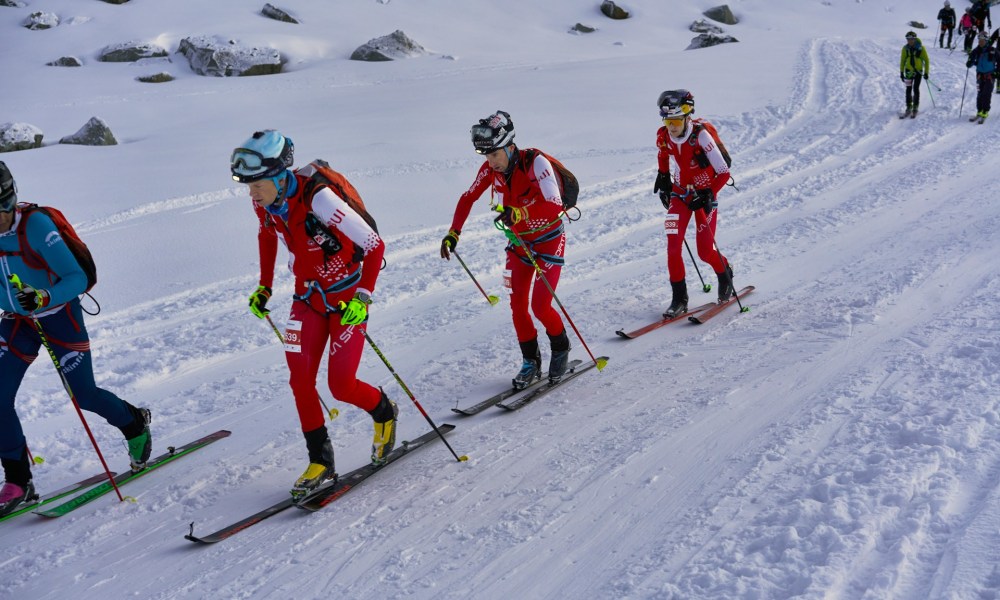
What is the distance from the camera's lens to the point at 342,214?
4.75 meters

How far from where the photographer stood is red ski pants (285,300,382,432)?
197 inches

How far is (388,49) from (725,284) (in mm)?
24343

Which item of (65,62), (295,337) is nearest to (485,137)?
(295,337)

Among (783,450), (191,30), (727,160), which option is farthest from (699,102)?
(191,30)

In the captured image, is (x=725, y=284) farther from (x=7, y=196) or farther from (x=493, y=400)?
(x=7, y=196)

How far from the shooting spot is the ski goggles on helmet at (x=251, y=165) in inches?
179

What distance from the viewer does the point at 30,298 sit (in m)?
4.78

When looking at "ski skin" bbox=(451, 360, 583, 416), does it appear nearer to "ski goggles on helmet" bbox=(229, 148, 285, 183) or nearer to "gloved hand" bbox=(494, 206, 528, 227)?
"gloved hand" bbox=(494, 206, 528, 227)

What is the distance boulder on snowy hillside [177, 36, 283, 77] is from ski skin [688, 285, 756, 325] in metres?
23.3

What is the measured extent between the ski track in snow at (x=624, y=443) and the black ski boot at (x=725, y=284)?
13.8 inches

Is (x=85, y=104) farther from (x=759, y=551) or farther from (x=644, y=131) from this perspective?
(x=759, y=551)

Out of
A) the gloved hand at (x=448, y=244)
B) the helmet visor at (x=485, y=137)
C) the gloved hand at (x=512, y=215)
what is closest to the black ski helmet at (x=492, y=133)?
the helmet visor at (x=485, y=137)

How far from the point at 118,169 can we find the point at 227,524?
43.1 feet

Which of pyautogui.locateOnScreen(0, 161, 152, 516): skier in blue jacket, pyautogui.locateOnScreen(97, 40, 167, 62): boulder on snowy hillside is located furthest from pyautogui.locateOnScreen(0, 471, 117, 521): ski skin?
pyautogui.locateOnScreen(97, 40, 167, 62): boulder on snowy hillside
